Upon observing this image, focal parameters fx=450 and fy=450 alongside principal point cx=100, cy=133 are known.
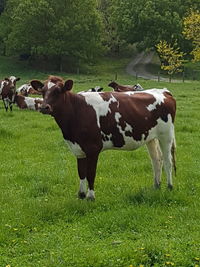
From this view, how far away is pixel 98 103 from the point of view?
8914 mm

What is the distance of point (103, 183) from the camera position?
9953mm

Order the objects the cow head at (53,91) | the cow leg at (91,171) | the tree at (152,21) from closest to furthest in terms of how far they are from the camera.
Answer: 1. the cow head at (53,91)
2. the cow leg at (91,171)
3. the tree at (152,21)

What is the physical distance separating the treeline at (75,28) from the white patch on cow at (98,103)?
165ft

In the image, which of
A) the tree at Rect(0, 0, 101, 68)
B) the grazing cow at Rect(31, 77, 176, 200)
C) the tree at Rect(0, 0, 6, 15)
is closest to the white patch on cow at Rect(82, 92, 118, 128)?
the grazing cow at Rect(31, 77, 176, 200)

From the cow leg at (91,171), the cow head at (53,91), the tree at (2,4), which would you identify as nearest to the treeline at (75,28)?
the tree at (2,4)

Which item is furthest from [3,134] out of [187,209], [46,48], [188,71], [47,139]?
[188,71]

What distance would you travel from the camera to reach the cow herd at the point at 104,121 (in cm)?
860

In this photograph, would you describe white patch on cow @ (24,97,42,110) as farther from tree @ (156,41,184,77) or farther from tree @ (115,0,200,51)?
tree @ (115,0,200,51)

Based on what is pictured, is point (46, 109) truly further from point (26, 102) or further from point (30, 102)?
point (26, 102)

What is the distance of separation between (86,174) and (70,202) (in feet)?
2.33

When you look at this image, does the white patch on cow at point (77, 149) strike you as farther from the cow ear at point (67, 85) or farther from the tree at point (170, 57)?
the tree at point (170, 57)

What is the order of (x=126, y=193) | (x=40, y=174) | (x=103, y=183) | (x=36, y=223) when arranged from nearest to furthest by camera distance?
(x=36, y=223)
(x=126, y=193)
(x=103, y=183)
(x=40, y=174)

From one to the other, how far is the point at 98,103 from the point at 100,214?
2.24m

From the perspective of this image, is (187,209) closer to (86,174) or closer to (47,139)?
(86,174)
